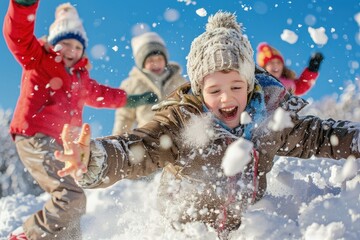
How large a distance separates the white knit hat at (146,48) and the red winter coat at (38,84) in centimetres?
265

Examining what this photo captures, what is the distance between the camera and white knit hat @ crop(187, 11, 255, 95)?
9.34 feet

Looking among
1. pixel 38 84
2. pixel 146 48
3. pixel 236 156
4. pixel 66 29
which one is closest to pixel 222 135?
pixel 236 156

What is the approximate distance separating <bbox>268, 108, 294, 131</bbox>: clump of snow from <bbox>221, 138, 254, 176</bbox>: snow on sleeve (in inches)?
9.4

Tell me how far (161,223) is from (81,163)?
1465 millimetres

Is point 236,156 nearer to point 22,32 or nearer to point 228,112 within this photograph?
point 228,112

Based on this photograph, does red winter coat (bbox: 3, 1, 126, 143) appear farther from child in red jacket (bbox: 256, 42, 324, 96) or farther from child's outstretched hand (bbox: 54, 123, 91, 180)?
child in red jacket (bbox: 256, 42, 324, 96)

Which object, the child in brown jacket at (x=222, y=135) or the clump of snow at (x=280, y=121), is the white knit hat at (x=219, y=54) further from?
the clump of snow at (x=280, y=121)

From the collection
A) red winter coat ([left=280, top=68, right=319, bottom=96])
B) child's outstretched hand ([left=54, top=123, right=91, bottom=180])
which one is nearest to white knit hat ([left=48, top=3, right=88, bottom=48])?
child's outstretched hand ([left=54, top=123, right=91, bottom=180])

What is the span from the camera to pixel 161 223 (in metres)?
3.41

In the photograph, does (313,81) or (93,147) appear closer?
(93,147)

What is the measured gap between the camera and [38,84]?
372 centimetres

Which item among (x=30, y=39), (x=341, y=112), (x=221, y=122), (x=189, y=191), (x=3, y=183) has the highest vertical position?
(x=341, y=112)

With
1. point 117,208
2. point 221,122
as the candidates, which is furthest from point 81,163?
point 117,208

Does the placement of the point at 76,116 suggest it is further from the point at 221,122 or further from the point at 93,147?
the point at 93,147
